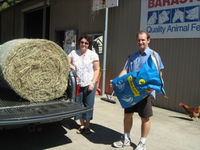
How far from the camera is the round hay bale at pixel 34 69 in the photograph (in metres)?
4.09

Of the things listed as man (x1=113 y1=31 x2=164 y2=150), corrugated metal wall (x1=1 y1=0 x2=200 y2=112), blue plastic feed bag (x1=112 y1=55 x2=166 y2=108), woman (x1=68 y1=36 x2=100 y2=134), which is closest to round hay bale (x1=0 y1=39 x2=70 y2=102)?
woman (x1=68 y1=36 x2=100 y2=134)

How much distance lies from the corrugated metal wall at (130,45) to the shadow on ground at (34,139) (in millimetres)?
3125

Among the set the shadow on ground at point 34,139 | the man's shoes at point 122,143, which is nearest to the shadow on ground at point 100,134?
the man's shoes at point 122,143

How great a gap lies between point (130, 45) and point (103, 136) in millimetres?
3904

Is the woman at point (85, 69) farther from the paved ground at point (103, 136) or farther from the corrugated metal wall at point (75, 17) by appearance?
the corrugated metal wall at point (75, 17)

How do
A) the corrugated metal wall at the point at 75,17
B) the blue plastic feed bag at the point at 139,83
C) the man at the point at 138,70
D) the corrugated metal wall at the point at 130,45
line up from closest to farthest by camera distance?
A: the blue plastic feed bag at the point at 139,83 → the man at the point at 138,70 → the corrugated metal wall at the point at 130,45 → the corrugated metal wall at the point at 75,17

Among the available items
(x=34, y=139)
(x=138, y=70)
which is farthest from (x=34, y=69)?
(x=138, y=70)

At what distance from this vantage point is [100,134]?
16.6ft

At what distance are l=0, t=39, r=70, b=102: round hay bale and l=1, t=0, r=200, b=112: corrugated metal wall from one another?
10.9 feet

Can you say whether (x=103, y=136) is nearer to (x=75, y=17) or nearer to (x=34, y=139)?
(x=34, y=139)

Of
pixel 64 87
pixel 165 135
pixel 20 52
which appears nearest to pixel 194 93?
pixel 165 135

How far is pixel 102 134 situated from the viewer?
5.07m

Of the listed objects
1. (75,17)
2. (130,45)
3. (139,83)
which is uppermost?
(75,17)

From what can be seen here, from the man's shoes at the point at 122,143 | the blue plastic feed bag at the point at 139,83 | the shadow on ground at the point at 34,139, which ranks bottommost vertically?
the shadow on ground at the point at 34,139
